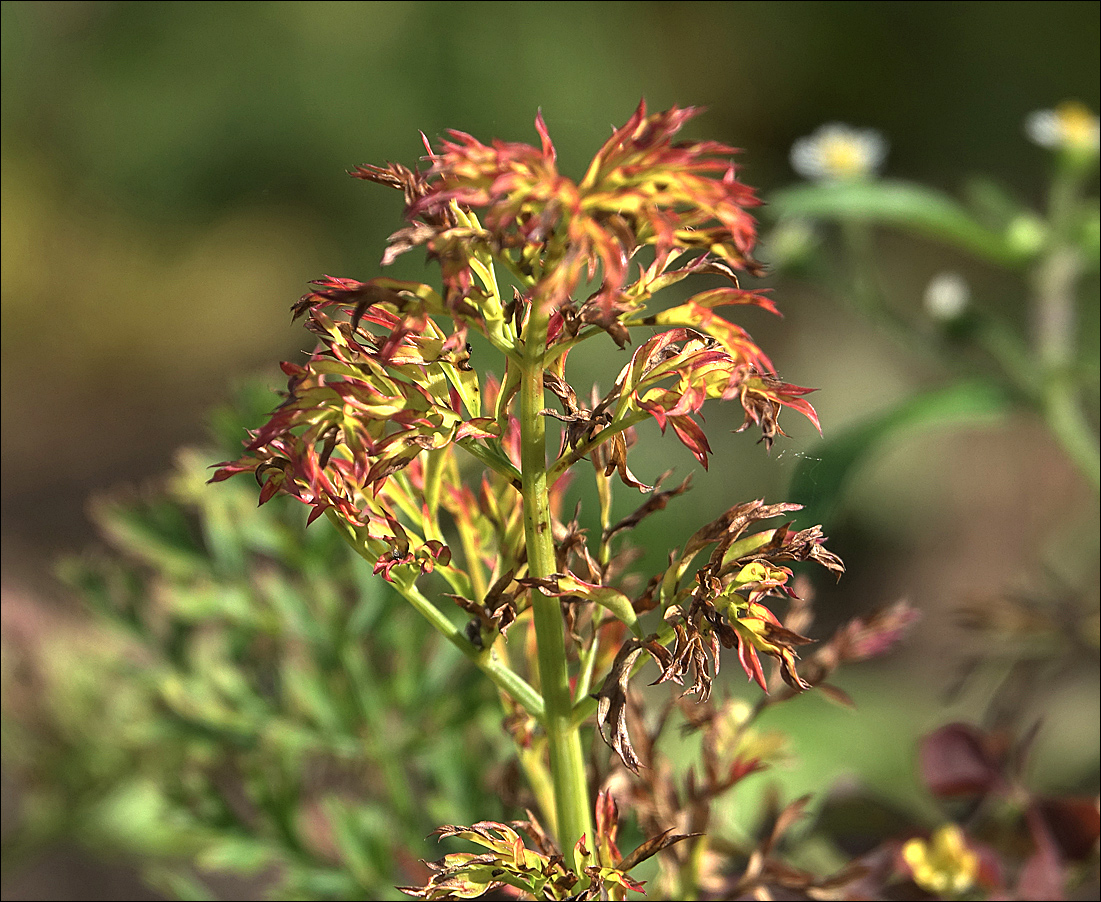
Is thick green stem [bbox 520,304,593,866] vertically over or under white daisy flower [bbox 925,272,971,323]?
under

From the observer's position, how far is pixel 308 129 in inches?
87.3

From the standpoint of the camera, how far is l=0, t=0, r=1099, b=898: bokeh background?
2.08 m

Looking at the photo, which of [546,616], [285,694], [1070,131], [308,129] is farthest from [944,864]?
[308,129]

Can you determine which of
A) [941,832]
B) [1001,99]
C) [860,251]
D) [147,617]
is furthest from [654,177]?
[1001,99]

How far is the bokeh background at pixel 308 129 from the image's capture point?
2.08m

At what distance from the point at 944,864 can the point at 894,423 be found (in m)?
0.26

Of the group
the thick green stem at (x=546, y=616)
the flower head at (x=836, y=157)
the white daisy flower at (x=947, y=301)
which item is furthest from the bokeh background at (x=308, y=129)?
the thick green stem at (x=546, y=616)

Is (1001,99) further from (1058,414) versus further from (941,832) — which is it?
(941,832)

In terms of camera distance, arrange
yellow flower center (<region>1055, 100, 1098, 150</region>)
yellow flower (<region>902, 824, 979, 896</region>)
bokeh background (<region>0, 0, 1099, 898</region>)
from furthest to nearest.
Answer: bokeh background (<region>0, 0, 1099, 898</region>) < yellow flower center (<region>1055, 100, 1098, 150</region>) < yellow flower (<region>902, 824, 979, 896</region>)

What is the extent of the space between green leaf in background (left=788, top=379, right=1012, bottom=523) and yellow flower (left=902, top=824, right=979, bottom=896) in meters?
0.14

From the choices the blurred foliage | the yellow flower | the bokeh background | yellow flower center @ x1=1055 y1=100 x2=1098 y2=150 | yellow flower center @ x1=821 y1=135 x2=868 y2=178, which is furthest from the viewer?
the bokeh background

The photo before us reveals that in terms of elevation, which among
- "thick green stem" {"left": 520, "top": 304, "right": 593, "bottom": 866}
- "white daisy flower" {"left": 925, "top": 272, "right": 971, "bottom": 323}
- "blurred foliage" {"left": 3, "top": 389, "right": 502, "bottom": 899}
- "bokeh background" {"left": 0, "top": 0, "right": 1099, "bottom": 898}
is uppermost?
"bokeh background" {"left": 0, "top": 0, "right": 1099, "bottom": 898}

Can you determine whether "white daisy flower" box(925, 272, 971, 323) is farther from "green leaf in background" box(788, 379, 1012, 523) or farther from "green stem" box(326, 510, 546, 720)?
"green stem" box(326, 510, 546, 720)

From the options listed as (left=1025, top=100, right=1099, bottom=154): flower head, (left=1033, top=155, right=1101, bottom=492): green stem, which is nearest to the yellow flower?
(left=1033, top=155, right=1101, bottom=492): green stem
